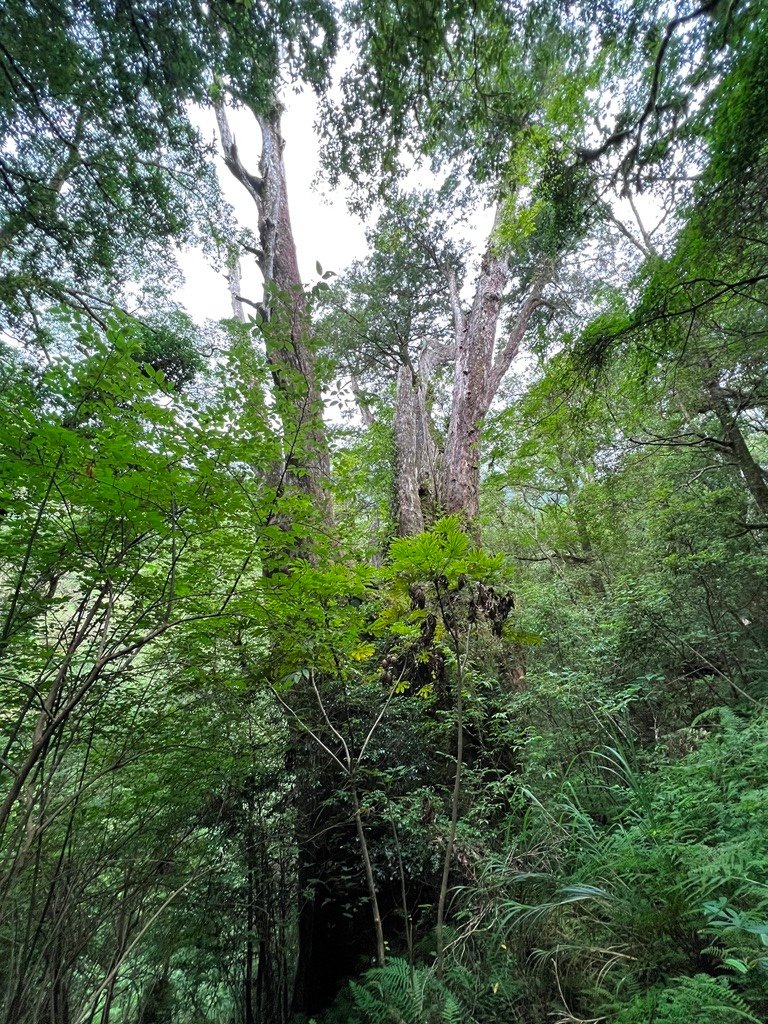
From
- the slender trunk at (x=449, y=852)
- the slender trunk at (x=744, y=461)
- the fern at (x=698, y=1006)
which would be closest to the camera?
the fern at (x=698, y=1006)

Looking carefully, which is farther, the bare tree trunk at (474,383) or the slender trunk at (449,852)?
the bare tree trunk at (474,383)


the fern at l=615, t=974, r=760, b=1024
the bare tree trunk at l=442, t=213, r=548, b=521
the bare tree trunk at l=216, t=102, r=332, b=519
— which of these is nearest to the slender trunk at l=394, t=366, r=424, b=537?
the bare tree trunk at l=442, t=213, r=548, b=521

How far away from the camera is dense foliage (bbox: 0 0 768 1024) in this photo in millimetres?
1616

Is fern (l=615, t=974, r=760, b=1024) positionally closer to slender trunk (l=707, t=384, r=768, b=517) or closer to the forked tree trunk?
the forked tree trunk

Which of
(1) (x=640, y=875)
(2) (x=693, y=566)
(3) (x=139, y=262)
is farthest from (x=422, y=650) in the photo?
(3) (x=139, y=262)

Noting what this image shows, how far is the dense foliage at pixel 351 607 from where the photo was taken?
162 centimetres

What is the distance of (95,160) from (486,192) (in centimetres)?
385

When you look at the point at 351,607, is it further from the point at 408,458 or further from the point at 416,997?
the point at 408,458

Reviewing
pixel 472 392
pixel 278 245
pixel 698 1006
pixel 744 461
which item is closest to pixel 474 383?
pixel 472 392

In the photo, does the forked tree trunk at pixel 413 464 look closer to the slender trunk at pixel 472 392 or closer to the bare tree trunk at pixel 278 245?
the slender trunk at pixel 472 392

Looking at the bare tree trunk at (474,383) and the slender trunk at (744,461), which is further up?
the bare tree trunk at (474,383)

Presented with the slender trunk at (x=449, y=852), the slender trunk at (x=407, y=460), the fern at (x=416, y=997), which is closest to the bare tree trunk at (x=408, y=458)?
the slender trunk at (x=407, y=460)

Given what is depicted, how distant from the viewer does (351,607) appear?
235 centimetres

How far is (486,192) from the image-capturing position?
15.6 ft
